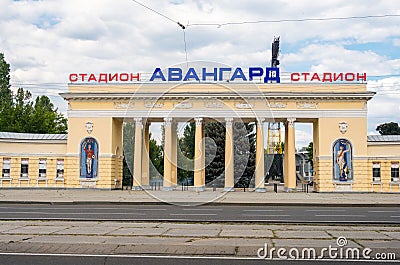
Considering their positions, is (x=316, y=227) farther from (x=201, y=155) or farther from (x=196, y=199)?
(x=201, y=155)

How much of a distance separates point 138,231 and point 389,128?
11960 cm

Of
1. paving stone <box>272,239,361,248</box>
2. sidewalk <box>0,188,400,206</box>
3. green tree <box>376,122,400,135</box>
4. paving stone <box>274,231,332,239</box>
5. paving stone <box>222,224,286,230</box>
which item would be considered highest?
green tree <box>376,122,400,135</box>

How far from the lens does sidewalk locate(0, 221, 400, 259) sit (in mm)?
10320

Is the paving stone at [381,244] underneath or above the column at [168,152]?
underneath

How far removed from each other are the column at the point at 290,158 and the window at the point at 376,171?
6.63 metres

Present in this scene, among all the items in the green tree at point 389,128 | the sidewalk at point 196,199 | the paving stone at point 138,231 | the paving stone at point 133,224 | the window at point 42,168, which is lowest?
the sidewalk at point 196,199

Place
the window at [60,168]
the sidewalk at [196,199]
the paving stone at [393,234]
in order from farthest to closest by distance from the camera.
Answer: the window at [60,168] < the sidewalk at [196,199] < the paving stone at [393,234]

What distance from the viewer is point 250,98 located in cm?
4606

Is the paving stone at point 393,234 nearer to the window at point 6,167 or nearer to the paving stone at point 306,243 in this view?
the paving stone at point 306,243

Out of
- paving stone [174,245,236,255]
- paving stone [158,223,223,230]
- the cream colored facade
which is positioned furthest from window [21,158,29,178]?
paving stone [174,245,236,255]

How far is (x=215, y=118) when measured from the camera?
154 ft

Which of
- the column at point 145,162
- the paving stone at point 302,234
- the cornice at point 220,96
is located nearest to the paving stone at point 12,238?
the paving stone at point 302,234

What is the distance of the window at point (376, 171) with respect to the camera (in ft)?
144

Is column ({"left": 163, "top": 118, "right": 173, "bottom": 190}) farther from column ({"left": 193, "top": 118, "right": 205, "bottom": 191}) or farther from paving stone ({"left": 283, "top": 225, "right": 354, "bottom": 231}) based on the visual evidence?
paving stone ({"left": 283, "top": 225, "right": 354, "bottom": 231})
